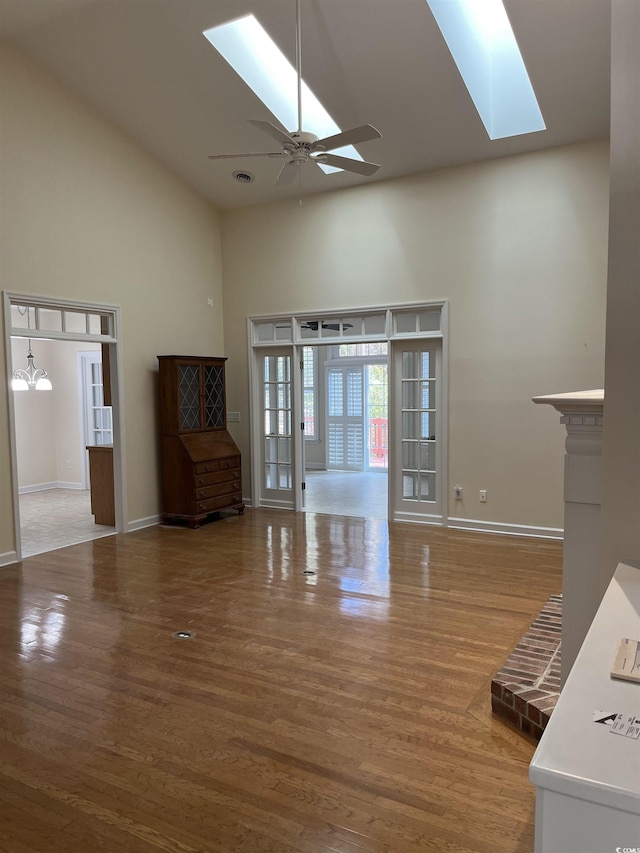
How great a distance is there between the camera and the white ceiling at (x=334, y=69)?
4.21 metres

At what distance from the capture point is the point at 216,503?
667 cm

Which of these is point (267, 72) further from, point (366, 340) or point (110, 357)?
point (110, 357)

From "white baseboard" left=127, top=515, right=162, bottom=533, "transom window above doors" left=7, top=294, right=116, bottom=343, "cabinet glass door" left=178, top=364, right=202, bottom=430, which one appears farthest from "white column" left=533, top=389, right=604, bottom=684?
"white baseboard" left=127, top=515, right=162, bottom=533

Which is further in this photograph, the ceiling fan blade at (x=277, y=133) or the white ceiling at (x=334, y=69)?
the white ceiling at (x=334, y=69)

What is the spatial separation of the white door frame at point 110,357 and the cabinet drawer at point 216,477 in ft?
2.58

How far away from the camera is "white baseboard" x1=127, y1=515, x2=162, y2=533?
6328 millimetres

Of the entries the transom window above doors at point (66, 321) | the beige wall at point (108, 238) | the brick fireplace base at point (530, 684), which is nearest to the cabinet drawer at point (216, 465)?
the beige wall at point (108, 238)

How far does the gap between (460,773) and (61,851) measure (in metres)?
1.45

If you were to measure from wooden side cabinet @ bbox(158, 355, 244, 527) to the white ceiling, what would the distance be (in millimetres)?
2380

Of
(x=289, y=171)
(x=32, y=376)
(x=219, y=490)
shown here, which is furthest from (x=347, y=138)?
(x=32, y=376)

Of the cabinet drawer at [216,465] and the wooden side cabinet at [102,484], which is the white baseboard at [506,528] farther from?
the wooden side cabinet at [102,484]

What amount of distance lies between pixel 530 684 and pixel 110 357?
5125 mm

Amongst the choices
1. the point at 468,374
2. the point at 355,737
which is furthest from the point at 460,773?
the point at 468,374

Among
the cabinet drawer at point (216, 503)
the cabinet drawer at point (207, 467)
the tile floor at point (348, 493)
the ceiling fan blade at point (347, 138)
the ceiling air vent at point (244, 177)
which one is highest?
the ceiling air vent at point (244, 177)
